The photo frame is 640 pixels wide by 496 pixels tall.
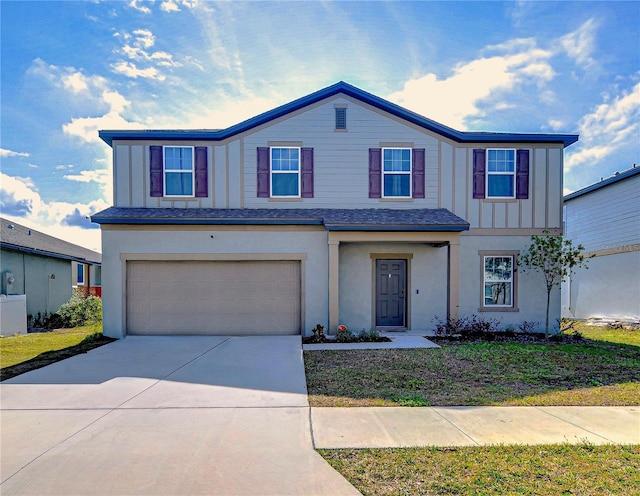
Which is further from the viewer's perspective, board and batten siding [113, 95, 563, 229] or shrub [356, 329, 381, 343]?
board and batten siding [113, 95, 563, 229]

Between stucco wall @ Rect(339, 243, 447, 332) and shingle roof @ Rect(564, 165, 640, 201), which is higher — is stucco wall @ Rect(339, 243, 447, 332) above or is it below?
below

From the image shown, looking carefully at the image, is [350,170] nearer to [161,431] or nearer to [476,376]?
[476,376]

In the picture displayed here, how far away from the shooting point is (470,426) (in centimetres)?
445

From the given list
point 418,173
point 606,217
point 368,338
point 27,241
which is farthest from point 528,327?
→ point 27,241

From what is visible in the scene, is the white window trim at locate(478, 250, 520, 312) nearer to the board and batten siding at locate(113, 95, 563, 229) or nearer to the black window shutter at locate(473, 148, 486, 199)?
the board and batten siding at locate(113, 95, 563, 229)

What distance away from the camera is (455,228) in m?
10.5

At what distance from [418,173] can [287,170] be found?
4.24 meters

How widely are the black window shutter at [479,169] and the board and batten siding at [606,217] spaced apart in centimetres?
799

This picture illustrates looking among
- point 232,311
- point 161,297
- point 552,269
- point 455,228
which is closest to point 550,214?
point 552,269

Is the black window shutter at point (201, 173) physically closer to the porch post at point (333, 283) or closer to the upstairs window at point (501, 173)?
the porch post at point (333, 283)

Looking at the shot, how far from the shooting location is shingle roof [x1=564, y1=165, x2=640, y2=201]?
14673 mm

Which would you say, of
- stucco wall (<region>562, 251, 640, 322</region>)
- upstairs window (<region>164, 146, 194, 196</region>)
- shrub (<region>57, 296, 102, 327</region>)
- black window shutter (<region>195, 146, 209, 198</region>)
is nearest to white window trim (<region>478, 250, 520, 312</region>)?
stucco wall (<region>562, 251, 640, 322</region>)

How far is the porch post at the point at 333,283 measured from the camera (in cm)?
1055

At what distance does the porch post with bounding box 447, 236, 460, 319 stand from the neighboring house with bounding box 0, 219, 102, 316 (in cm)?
1630
